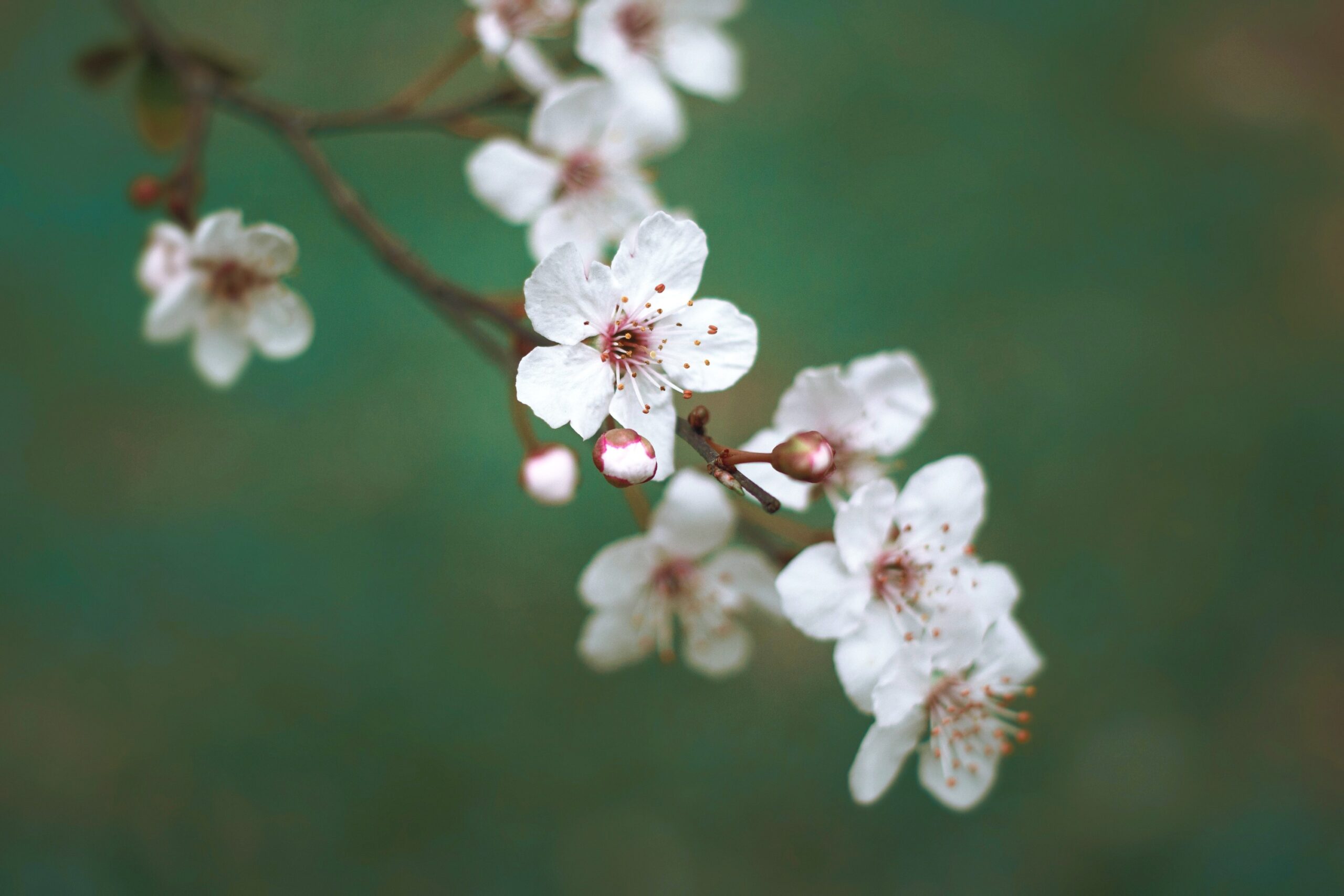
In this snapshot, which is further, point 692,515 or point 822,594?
point 692,515

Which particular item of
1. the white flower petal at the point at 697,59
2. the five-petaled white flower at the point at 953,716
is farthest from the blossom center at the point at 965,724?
the white flower petal at the point at 697,59

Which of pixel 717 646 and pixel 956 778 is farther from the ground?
pixel 956 778

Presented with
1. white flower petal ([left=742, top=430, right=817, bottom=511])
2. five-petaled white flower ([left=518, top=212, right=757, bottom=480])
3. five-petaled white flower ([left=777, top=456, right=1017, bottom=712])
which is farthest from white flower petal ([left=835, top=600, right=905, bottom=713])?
five-petaled white flower ([left=518, top=212, right=757, bottom=480])

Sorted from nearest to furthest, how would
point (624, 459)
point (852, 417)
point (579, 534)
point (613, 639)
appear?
1. point (624, 459)
2. point (852, 417)
3. point (613, 639)
4. point (579, 534)

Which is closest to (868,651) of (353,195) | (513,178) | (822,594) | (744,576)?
(822,594)

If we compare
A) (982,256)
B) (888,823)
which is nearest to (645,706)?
(888,823)

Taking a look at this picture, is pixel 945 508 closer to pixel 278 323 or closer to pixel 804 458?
pixel 804 458

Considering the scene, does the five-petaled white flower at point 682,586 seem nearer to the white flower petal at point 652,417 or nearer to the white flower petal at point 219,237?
the white flower petal at point 652,417

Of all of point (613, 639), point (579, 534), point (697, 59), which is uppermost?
point (697, 59)
